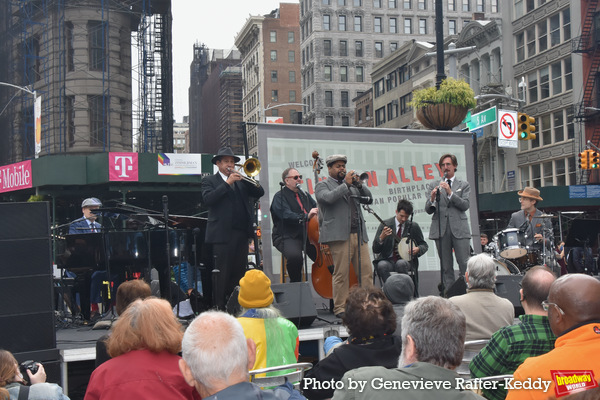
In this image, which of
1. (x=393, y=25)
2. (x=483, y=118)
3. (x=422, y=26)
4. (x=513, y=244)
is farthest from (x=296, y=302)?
(x=422, y=26)

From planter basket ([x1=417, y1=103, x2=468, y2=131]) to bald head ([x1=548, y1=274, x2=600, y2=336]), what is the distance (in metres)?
9.39

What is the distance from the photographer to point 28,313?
6.46 meters

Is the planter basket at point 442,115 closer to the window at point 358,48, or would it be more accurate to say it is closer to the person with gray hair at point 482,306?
the person with gray hair at point 482,306

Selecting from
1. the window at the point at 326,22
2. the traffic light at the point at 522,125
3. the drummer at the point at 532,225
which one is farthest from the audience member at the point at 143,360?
the window at the point at 326,22

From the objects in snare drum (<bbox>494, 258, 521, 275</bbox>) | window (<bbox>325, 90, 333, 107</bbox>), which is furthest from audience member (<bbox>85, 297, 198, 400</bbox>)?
window (<bbox>325, 90, 333, 107</bbox>)

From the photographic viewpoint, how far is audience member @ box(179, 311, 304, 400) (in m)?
2.86

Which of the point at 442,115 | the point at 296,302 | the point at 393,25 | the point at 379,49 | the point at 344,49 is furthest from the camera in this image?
the point at 379,49

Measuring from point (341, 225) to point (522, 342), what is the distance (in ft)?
14.0

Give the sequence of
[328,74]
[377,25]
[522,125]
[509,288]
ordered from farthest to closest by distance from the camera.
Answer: [328,74]
[377,25]
[522,125]
[509,288]

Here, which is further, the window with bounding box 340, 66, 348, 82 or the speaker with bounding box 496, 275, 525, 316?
the window with bounding box 340, 66, 348, 82

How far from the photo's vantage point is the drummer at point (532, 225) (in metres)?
11.1

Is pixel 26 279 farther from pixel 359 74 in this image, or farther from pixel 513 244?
pixel 359 74

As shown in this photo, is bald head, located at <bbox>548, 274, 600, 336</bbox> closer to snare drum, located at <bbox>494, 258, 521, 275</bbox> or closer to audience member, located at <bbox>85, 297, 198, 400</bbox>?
audience member, located at <bbox>85, 297, 198, 400</bbox>

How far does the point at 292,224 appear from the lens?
346 inches
